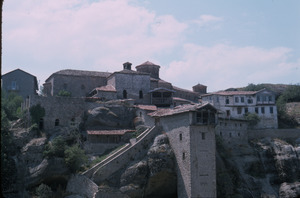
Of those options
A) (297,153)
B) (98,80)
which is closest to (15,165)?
(98,80)

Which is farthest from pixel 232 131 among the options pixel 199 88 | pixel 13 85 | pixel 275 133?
pixel 13 85

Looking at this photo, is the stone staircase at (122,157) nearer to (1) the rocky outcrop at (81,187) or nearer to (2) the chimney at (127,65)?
(1) the rocky outcrop at (81,187)

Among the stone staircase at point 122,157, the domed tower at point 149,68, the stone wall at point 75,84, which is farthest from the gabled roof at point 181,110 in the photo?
the domed tower at point 149,68

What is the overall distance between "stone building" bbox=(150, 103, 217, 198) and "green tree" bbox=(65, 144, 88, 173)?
10517mm

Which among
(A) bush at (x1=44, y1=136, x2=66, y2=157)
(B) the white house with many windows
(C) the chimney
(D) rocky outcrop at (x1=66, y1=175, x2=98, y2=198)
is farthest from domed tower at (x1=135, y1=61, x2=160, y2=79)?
(D) rocky outcrop at (x1=66, y1=175, x2=98, y2=198)

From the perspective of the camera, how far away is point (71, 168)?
36.0 metres

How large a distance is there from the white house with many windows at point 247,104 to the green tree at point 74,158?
2850cm

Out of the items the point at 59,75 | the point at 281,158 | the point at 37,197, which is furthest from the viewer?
the point at 59,75

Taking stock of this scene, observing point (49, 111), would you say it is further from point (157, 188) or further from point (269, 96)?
point (269, 96)

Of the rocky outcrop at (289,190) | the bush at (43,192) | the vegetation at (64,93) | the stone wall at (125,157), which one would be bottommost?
the rocky outcrop at (289,190)

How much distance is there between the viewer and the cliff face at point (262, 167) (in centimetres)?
4234

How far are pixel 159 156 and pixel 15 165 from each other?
15.5 meters

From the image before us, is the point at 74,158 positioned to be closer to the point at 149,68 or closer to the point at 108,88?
the point at 108,88

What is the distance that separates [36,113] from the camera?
42625 millimetres
